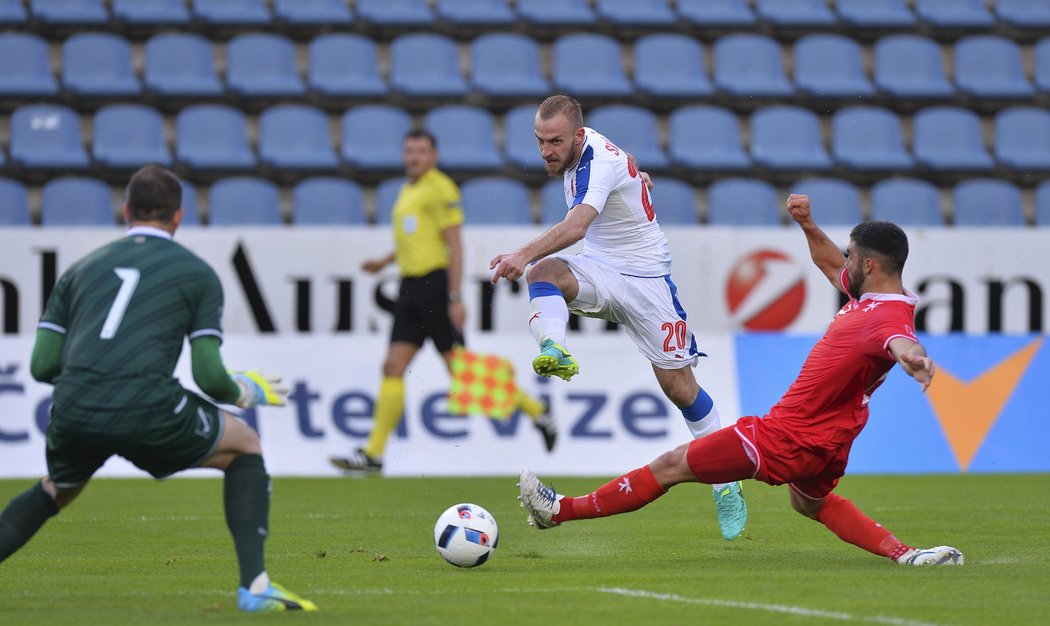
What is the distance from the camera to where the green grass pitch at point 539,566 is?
5477 mm

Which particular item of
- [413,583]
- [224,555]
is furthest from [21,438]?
[413,583]

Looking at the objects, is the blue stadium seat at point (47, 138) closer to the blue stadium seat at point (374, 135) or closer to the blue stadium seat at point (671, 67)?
the blue stadium seat at point (374, 135)

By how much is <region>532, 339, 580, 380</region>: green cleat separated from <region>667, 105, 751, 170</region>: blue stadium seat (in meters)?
9.43

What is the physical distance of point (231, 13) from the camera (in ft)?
57.4

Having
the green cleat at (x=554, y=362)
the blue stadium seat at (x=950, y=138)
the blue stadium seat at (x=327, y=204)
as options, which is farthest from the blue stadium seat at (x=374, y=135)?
the green cleat at (x=554, y=362)

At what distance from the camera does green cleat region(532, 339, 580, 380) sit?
24.0 ft

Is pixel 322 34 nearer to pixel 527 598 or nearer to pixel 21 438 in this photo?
pixel 21 438

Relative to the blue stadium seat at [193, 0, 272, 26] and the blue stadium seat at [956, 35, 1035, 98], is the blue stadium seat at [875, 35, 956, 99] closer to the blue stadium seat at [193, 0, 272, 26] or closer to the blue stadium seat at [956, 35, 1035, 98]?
the blue stadium seat at [956, 35, 1035, 98]

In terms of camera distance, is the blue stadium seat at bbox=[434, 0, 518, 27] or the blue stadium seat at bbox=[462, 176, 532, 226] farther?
the blue stadium seat at bbox=[434, 0, 518, 27]

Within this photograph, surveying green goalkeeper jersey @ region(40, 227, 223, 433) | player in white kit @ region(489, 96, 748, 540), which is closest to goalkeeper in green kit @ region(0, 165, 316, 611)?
green goalkeeper jersey @ region(40, 227, 223, 433)

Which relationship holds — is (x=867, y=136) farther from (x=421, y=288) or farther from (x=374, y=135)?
(x=421, y=288)

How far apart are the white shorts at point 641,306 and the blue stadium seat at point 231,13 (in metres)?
10.0

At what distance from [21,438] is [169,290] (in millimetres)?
7900

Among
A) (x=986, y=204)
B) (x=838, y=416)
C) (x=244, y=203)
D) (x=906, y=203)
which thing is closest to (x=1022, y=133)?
(x=986, y=204)
